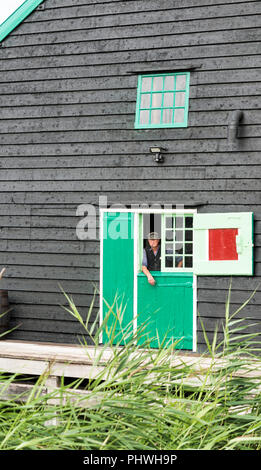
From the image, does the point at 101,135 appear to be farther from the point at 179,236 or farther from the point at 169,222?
the point at 179,236

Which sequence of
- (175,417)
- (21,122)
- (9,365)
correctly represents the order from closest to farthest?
(175,417)
(9,365)
(21,122)

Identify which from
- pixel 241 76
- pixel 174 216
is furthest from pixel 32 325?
pixel 241 76

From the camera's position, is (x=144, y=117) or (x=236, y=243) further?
(x=144, y=117)

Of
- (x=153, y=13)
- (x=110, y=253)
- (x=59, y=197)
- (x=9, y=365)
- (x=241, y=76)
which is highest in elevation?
(x=153, y=13)

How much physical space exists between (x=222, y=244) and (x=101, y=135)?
2.22 meters

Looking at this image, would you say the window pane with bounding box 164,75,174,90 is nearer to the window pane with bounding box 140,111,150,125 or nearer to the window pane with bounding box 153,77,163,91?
the window pane with bounding box 153,77,163,91

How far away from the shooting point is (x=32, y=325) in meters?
8.90

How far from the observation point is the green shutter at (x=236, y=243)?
800 cm

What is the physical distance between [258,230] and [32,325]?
3.35m

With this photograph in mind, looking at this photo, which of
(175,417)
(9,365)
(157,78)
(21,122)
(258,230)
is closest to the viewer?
(175,417)

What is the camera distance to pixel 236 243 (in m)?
8.05

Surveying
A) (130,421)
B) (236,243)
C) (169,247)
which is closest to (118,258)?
Answer: (169,247)

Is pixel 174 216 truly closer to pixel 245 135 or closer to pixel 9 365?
pixel 245 135

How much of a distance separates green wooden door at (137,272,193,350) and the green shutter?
11.7 inches
